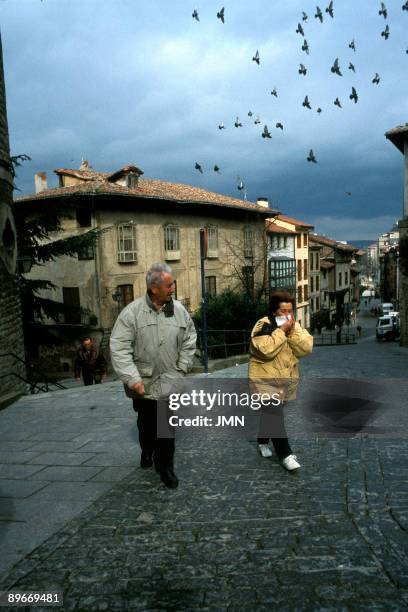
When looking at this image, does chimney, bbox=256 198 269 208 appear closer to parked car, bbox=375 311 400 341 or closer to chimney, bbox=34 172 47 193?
parked car, bbox=375 311 400 341

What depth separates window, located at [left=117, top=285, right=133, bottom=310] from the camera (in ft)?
85.7

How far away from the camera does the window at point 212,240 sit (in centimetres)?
3209

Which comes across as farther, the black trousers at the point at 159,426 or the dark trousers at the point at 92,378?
the dark trousers at the point at 92,378

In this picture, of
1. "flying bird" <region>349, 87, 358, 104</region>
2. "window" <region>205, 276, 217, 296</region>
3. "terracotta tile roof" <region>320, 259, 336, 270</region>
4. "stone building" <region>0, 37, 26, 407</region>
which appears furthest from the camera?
"terracotta tile roof" <region>320, 259, 336, 270</region>

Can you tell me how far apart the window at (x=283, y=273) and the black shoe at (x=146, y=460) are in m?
37.4

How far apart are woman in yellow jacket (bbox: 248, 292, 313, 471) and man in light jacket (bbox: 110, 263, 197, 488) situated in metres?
0.59

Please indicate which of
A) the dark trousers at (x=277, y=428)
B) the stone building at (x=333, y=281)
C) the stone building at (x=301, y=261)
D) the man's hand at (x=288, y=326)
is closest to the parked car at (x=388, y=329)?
the stone building at (x=301, y=261)

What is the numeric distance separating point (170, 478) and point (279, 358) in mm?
1314

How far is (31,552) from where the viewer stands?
3.15 metres

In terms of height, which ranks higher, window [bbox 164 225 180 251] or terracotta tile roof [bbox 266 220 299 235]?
terracotta tile roof [bbox 266 220 299 235]

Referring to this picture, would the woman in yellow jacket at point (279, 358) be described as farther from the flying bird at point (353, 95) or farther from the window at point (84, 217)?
the window at point (84, 217)

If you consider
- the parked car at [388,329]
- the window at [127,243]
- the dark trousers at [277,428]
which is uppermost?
the window at [127,243]

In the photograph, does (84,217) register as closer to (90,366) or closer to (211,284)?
(211,284)

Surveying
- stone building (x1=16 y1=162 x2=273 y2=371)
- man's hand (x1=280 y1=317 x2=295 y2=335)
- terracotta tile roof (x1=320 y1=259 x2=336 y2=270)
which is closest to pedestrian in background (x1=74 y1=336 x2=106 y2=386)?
man's hand (x1=280 y1=317 x2=295 y2=335)
